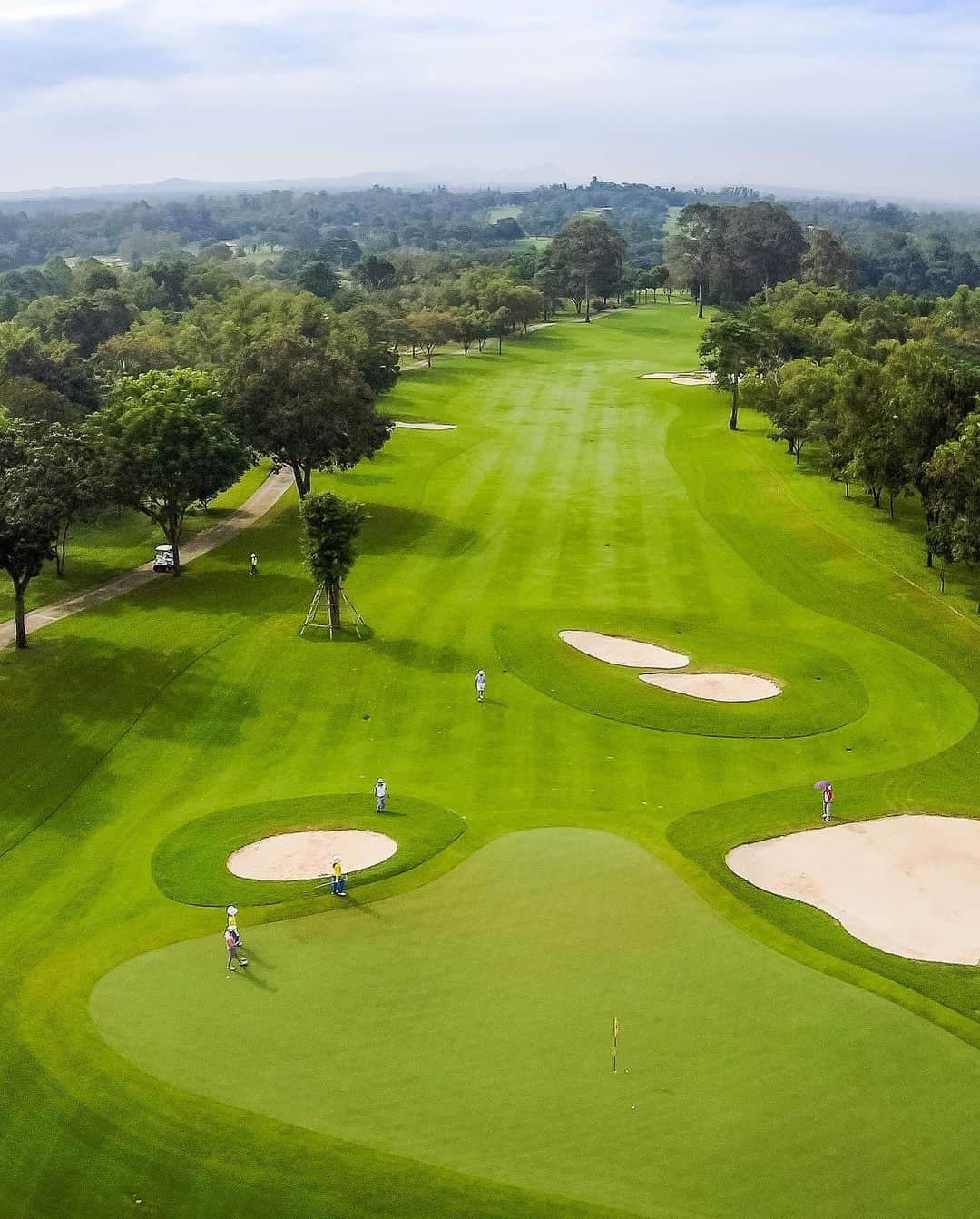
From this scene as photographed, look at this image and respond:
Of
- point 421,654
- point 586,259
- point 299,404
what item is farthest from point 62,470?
point 586,259

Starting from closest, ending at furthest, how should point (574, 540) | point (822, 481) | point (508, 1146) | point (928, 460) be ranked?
point (508, 1146) < point (928, 460) < point (574, 540) < point (822, 481)

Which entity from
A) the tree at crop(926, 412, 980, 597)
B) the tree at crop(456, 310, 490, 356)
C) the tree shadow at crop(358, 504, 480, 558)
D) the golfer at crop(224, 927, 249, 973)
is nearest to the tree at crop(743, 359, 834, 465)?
the tree at crop(926, 412, 980, 597)

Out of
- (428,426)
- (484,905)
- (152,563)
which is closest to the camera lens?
(484,905)

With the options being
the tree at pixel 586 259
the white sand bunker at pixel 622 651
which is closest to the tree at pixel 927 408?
the white sand bunker at pixel 622 651

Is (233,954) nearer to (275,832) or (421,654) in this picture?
(275,832)

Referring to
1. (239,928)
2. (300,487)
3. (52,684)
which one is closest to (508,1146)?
(239,928)

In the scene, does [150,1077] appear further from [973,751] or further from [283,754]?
[973,751]
